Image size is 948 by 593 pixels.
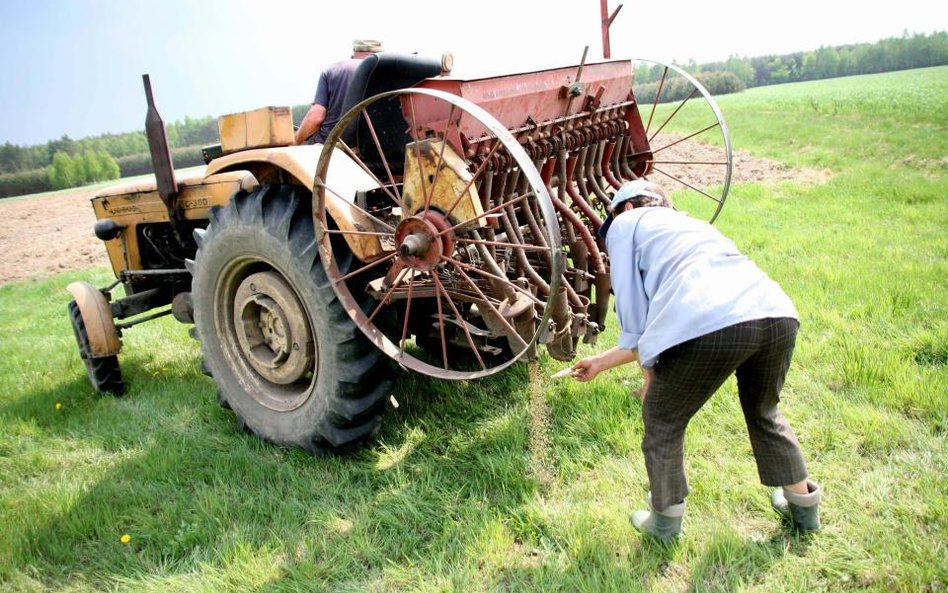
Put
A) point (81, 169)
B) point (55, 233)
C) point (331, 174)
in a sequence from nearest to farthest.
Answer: point (331, 174), point (55, 233), point (81, 169)

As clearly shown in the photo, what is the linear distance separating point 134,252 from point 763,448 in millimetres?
4188

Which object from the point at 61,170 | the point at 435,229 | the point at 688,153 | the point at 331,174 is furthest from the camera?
the point at 61,170

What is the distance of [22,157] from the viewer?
1683cm

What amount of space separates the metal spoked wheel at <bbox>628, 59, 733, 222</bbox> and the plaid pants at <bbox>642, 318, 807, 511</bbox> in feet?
3.62

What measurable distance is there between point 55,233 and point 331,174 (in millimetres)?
11827

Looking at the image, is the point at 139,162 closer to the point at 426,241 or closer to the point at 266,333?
the point at 266,333

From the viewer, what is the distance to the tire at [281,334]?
10.2 ft

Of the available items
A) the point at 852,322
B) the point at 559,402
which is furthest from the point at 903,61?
the point at 559,402

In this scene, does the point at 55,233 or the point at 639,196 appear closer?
the point at 639,196

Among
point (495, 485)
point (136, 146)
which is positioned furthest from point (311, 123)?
point (136, 146)

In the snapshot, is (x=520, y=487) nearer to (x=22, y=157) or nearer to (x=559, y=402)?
(x=559, y=402)

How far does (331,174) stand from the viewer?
10.2 ft

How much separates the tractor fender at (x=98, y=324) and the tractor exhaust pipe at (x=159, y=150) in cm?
99

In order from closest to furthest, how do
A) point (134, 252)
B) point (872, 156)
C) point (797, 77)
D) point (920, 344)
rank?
point (920, 344) < point (134, 252) < point (872, 156) < point (797, 77)
